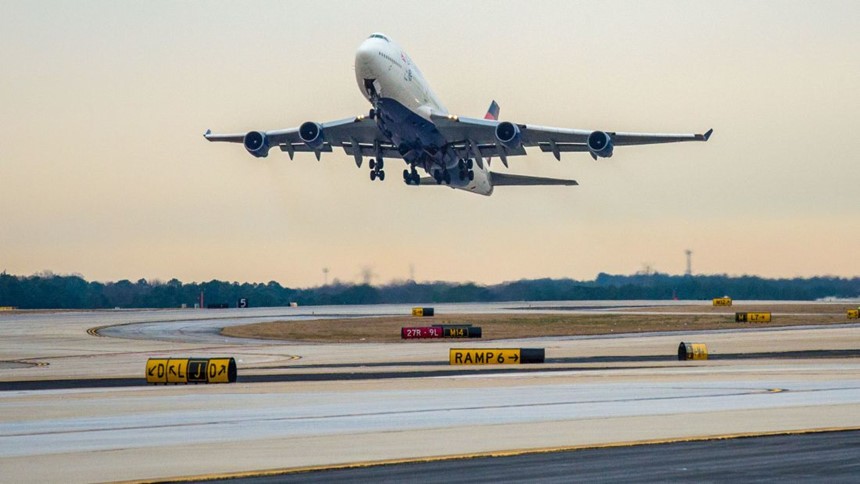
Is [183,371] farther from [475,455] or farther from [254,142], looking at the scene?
[254,142]

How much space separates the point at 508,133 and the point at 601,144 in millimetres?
5432

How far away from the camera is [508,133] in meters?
76.8

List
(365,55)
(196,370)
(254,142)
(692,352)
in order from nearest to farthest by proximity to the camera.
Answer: (196,370) → (692,352) → (365,55) → (254,142)

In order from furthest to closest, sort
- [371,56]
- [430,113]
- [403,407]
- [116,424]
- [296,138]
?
[296,138]
[430,113]
[371,56]
[403,407]
[116,424]

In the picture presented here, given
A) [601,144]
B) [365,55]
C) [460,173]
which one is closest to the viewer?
[365,55]

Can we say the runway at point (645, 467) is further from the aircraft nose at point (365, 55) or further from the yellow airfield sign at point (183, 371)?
the aircraft nose at point (365, 55)

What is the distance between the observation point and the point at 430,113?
7675 cm

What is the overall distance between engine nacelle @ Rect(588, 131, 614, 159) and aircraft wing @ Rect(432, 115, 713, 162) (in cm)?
59

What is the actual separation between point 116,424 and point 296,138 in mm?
56174

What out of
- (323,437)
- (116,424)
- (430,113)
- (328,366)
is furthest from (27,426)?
(430,113)

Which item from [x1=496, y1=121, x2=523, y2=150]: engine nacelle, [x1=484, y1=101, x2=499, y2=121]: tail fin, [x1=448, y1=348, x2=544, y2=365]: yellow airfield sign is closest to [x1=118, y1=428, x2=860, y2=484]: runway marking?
[x1=448, y1=348, x2=544, y2=365]: yellow airfield sign

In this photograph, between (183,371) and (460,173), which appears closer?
(183,371)

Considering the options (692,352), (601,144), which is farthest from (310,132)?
(692,352)

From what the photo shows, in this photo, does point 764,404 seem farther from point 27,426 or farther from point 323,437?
point 27,426
